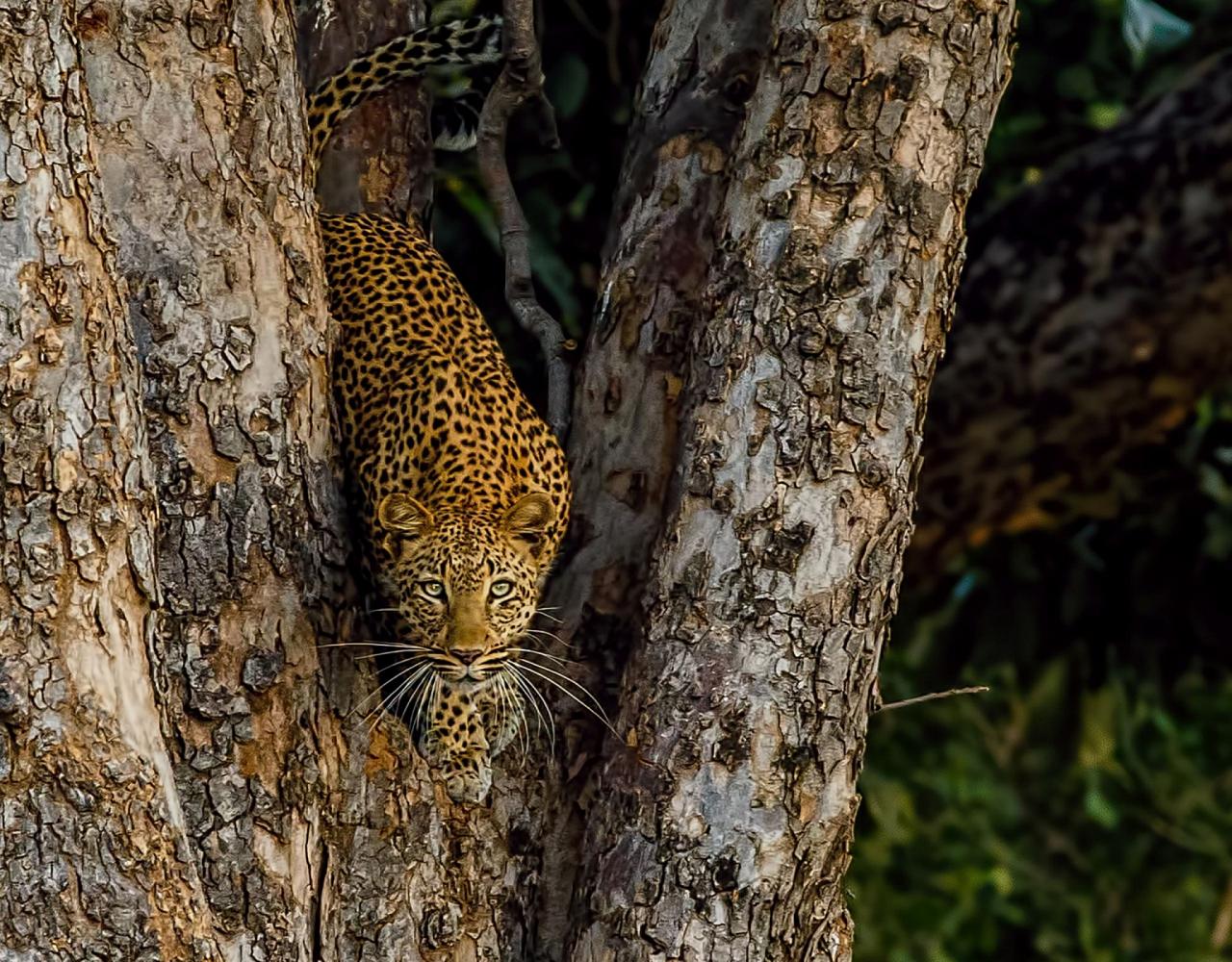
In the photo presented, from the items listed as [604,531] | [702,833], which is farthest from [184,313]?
[702,833]

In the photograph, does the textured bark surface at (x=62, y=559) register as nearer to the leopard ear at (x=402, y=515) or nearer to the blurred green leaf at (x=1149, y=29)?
the leopard ear at (x=402, y=515)

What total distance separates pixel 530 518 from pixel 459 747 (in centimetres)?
64

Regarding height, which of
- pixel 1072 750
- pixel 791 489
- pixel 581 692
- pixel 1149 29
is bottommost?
pixel 1072 750

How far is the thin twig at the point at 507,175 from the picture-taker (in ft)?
15.1

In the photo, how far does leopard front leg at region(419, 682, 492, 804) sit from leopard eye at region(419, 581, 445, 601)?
28cm

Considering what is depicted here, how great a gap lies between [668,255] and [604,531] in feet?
1.87

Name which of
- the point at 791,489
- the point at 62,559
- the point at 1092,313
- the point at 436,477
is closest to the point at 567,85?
the point at 1092,313

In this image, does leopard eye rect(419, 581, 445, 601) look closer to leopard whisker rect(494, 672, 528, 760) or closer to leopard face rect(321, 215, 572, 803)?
leopard face rect(321, 215, 572, 803)

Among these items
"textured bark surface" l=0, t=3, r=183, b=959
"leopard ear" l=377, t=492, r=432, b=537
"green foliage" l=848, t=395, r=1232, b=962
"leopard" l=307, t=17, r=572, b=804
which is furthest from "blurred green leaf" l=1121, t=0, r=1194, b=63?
"textured bark surface" l=0, t=3, r=183, b=959

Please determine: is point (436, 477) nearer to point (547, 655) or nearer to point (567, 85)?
point (547, 655)

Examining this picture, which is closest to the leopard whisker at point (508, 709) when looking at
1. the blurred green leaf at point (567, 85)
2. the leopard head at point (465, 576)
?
the leopard head at point (465, 576)

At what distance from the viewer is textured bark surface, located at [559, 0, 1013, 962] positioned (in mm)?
3871

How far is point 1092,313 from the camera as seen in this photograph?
639cm

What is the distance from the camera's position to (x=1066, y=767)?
31.1ft
